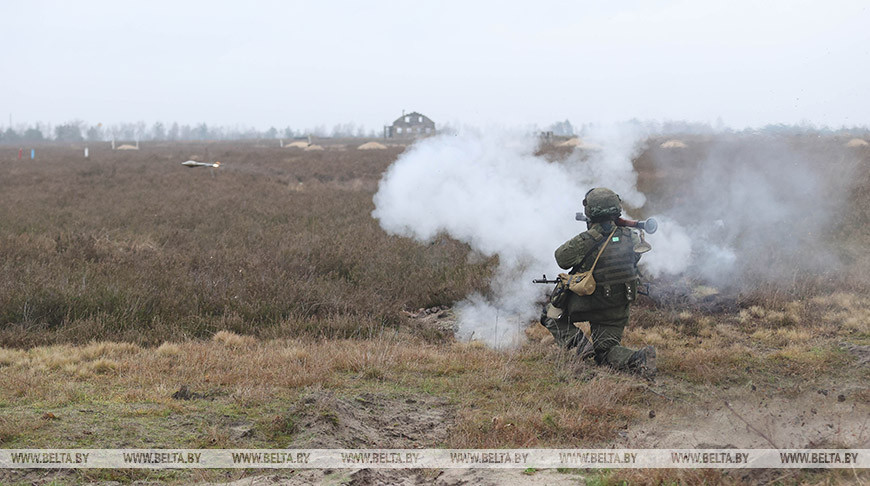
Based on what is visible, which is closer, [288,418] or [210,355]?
[288,418]

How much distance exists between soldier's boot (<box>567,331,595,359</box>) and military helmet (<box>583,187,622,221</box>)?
3.81ft

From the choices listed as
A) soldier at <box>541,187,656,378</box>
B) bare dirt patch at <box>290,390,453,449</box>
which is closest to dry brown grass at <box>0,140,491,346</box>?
bare dirt patch at <box>290,390,453,449</box>

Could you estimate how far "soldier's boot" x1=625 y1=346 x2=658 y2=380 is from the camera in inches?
227

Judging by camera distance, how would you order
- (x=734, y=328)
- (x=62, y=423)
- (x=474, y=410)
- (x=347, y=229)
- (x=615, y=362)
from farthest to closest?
(x=347, y=229) → (x=734, y=328) → (x=615, y=362) → (x=474, y=410) → (x=62, y=423)

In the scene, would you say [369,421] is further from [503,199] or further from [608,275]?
[503,199]

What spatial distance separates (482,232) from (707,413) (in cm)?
489

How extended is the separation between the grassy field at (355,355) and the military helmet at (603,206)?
1.40 m

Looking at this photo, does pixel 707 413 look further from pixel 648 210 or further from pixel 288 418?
pixel 648 210

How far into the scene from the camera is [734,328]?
7.68 metres

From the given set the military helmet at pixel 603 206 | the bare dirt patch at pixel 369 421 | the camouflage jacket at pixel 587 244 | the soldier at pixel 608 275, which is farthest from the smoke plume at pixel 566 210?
the bare dirt patch at pixel 369 421

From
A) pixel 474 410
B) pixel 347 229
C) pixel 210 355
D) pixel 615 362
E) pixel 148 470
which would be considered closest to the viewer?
pixel 148 470

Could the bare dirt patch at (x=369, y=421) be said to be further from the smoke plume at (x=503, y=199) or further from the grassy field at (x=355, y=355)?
the smoke plume at (x=503, y=199)

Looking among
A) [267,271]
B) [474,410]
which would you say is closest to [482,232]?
[267,271]

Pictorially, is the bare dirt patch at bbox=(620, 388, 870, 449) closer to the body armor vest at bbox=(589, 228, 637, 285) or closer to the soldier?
the soldier
